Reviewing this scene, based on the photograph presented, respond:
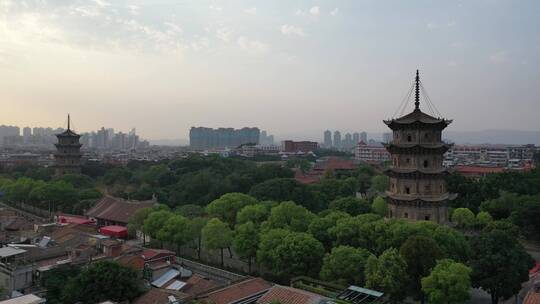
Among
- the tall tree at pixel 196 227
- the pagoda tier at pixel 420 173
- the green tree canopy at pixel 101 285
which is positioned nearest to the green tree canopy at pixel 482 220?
the pagoda tier at pixel 420 173

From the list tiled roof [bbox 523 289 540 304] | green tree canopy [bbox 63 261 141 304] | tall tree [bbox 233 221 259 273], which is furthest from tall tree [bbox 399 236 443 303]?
green tree canopy [bbox 63 261 141 304]

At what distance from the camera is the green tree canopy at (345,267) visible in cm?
1900

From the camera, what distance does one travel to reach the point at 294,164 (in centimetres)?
8062

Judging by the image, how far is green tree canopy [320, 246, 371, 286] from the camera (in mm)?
19000

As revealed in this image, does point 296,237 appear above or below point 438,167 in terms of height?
below

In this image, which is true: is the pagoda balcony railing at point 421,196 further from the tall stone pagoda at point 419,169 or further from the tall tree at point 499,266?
the tall tree at point 499,266

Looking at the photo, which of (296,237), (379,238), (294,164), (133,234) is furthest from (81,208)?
(294,164)

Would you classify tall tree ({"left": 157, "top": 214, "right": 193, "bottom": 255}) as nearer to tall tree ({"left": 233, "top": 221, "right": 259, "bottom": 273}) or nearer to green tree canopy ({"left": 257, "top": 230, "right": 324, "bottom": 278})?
tall tree ({"left": 233, "top": 221, "right": 259, "bottom": 273})

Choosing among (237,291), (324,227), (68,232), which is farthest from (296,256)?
(68,232)

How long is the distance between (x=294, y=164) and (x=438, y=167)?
52.6 m

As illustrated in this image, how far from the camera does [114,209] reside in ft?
116

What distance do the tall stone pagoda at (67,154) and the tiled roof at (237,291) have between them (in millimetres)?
46891

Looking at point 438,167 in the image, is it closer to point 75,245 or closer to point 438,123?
point 438,123

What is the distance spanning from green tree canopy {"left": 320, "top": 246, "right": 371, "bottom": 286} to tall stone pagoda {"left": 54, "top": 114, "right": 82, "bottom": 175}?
48.2 metres
